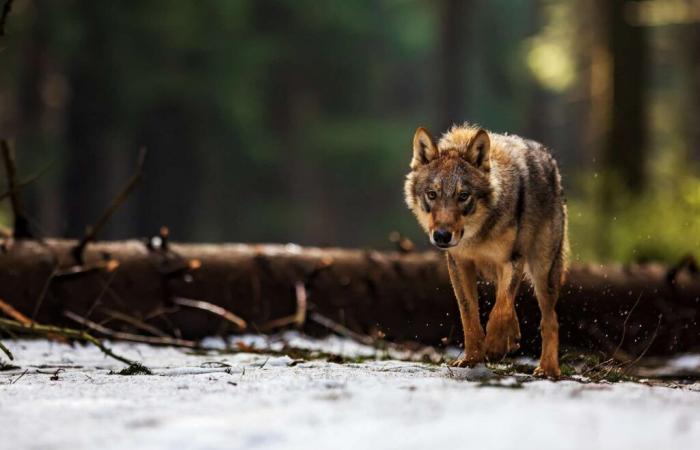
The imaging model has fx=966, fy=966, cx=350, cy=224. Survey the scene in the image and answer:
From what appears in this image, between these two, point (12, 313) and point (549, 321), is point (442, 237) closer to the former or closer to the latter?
point (549, 321)

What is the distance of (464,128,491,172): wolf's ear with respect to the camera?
6.30 meters

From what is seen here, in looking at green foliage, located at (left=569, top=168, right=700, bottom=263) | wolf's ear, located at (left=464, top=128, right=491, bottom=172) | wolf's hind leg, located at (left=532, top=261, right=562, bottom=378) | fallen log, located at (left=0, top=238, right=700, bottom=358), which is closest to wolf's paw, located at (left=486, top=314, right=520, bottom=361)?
wolf's hind leg, located at (left=532, top=261, right=562, bottom=378)

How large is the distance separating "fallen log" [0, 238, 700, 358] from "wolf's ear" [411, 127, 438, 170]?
220 centimetres

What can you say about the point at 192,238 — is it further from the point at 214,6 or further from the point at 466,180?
the point at 466,180

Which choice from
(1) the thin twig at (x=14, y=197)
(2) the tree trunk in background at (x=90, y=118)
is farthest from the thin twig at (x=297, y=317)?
(2) the tree trunk in background at (x=90, y=118)

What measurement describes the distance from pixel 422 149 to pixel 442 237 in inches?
36.7

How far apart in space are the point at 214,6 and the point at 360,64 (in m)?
12.4

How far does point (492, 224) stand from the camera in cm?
620

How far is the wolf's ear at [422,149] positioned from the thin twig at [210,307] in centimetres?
262

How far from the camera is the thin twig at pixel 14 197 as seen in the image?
8.04m

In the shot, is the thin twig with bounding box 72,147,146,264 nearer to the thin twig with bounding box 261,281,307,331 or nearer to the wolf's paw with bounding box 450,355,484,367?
the thin twig with bounding box 261,281,307,331

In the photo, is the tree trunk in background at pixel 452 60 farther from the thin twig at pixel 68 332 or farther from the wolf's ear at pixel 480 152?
the thin twig at pixel 68 332

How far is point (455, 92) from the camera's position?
111 feet

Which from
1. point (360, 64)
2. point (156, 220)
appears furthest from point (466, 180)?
point (360, 64)
